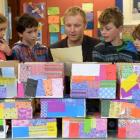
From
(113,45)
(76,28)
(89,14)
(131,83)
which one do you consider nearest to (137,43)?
(113,45)

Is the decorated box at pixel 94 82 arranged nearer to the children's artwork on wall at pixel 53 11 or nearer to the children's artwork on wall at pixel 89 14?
the children's artwork on wall at pixel 89 14

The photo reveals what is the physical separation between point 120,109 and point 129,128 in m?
0.10

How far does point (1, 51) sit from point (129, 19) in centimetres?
250

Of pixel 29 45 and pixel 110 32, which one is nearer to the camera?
pixel 110 32

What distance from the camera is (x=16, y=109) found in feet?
5.27

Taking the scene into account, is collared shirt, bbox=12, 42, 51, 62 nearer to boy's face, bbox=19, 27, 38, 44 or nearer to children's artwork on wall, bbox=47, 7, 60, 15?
boy's face, bbox=19, 27, 38, 44

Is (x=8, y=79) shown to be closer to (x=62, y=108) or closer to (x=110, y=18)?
(x=62, y=108)

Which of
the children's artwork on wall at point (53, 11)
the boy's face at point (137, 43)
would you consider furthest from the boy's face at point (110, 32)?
the children's artwork on wall at point (53, 11)

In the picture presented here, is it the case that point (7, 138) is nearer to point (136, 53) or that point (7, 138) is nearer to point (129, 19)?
point (136, 53)

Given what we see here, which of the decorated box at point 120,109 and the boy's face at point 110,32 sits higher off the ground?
the boy's face at point 110,32

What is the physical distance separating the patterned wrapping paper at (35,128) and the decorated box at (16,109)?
0.03 meters

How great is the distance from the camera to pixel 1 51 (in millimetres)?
2039

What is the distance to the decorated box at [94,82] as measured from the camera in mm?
1582

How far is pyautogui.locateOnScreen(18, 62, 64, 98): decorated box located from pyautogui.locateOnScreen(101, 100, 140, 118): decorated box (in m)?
0.22
